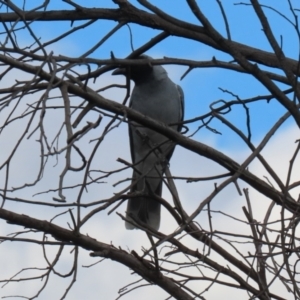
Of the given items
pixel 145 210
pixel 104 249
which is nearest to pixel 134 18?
pixel 104 249

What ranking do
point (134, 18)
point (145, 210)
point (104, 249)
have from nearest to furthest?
point (134, 18), point (104, 249), point (145, 210)

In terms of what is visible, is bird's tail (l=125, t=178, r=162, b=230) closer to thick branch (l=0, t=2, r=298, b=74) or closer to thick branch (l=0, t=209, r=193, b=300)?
thick branch (l=0, t=209, r=193, b=300)

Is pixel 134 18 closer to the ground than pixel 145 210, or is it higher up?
closer to the ground

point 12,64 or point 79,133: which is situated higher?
point 12,64

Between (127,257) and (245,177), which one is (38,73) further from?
(127,257)

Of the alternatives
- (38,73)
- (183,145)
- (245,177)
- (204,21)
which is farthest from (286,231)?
(38,73)

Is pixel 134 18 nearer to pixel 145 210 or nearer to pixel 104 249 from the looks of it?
pixel 104 249

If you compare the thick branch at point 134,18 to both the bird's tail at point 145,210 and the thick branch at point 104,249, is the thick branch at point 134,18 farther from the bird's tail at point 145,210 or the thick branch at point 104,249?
the bird's tail at point 145,210

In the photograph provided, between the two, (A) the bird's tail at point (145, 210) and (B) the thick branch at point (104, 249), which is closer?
(B) the thick branch at point (104, 249)

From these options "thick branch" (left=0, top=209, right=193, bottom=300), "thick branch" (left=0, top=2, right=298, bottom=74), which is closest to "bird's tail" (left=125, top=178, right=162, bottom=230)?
"thick branch" (left=0, top=209, right=193, bottom=300)

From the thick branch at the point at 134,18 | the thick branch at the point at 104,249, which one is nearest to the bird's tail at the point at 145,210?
the thick branch at the point at 104,249

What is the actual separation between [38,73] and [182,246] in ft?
4.43

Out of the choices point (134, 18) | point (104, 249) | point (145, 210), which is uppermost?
point (145, 210)

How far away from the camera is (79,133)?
2.26 m
